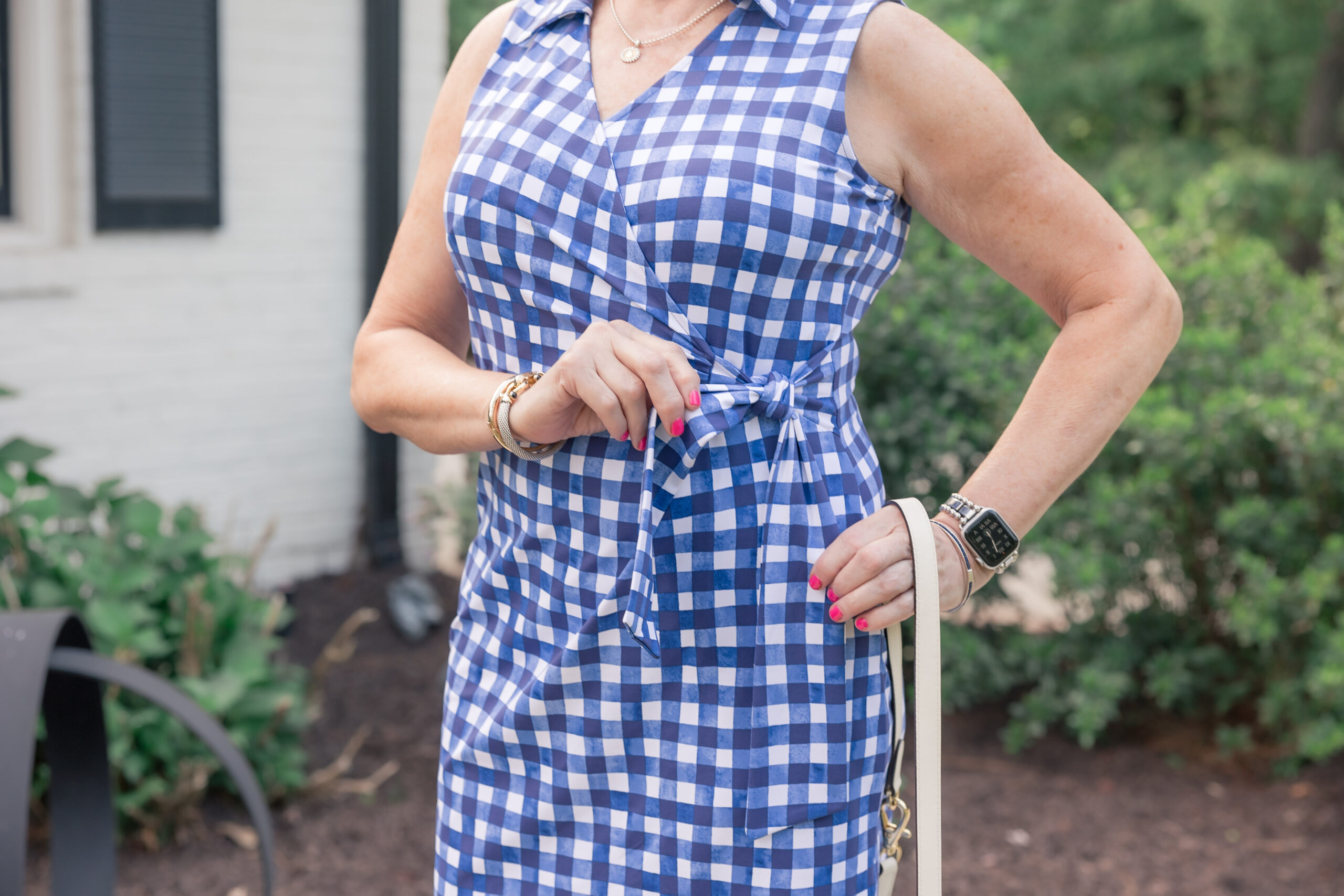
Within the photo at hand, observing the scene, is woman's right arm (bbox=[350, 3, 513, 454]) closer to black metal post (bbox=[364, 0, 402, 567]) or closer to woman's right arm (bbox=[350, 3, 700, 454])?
woman's right arm (bbox=[350, 3, 700, 454])

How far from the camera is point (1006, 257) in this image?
141 cm

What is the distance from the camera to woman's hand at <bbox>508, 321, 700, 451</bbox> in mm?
1231

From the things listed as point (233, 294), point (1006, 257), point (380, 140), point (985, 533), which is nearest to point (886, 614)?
point (985, 533)

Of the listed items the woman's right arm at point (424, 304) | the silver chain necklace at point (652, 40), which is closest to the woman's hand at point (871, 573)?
the woman's right arm at point (424, 304)

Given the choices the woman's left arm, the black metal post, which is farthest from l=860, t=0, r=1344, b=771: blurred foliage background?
the woman's left arm

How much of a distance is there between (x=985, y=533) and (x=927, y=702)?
0.64ft

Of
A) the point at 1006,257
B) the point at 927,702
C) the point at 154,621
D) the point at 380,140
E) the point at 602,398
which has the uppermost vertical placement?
the point at 380,140

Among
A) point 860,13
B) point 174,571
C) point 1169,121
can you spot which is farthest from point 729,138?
point 1169,121

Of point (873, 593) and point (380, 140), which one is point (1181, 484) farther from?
point (380, 140)

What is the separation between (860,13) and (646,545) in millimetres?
600

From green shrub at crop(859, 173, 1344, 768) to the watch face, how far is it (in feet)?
7.84

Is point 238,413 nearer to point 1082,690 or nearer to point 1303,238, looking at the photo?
point 1082,690

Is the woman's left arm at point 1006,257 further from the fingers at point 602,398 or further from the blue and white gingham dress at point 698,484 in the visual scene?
the fingers at point 602,398

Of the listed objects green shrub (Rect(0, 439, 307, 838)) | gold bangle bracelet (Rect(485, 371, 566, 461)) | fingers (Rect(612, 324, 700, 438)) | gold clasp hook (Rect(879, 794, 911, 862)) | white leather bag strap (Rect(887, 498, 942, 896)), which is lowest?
green shrub (Rect(0, 439, 307, 838))
